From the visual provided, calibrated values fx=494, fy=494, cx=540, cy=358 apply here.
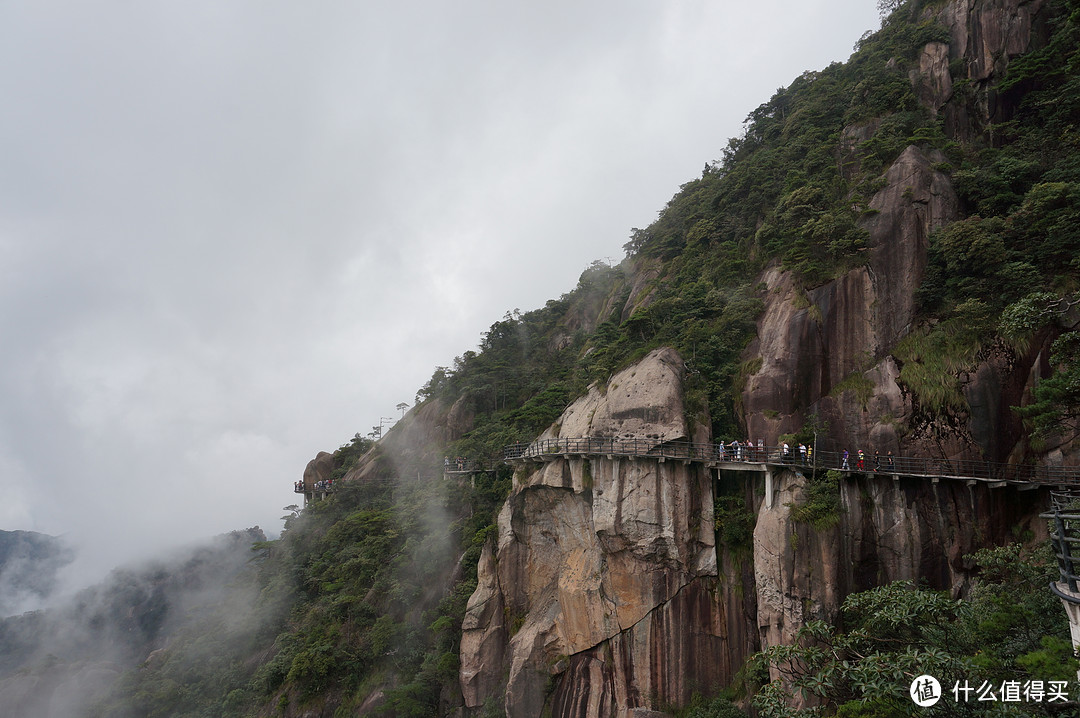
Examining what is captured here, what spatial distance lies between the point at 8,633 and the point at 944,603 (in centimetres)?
7522

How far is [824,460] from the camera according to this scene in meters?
20.2

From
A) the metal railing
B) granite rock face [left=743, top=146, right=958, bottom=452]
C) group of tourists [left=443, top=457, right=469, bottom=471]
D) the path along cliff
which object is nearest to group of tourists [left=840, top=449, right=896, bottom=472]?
the metal railing

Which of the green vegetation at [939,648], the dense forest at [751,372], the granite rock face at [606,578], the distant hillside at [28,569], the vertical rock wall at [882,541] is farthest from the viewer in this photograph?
the distant hillside at [28,569]

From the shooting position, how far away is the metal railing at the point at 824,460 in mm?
17688

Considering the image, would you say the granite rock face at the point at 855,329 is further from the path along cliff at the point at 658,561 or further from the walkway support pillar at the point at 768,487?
the path along cliff at the point at 658,561

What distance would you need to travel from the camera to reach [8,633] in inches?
1916

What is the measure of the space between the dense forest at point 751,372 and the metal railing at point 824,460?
1663 mm

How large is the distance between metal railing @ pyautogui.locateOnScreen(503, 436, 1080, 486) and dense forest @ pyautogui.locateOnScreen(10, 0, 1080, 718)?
5.46ft

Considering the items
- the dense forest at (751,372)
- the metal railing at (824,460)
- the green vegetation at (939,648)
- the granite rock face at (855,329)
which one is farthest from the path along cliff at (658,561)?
the granite rock face at (855,329)

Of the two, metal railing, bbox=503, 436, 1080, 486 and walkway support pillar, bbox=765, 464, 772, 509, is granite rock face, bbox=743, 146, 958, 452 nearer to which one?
metal railing, bbox=503, 436, 1080, 486

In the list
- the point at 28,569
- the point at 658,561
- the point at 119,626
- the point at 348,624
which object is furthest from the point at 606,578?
the point at 28,569

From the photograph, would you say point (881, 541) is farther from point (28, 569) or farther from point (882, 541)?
point (28, 569)

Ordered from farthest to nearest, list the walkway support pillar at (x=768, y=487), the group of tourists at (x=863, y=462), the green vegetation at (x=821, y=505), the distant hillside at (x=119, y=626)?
the distant hillside at (x=119, y=626)
the walkway support pillar at (x=768, y=487)
the group of tourists at (x=863, y=462)
the green vegetation at (x=821, y=505)

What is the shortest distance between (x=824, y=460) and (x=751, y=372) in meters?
5.11
